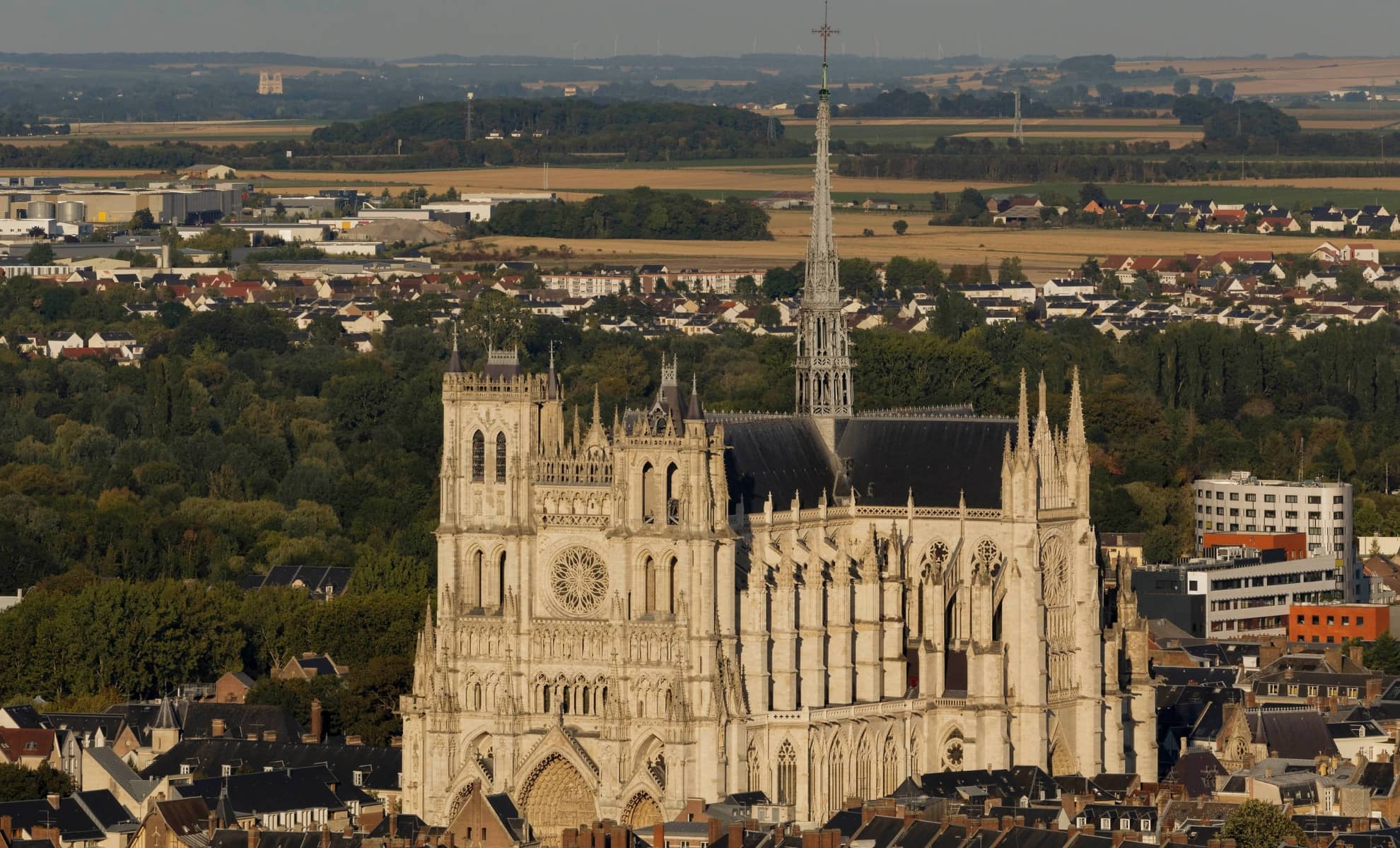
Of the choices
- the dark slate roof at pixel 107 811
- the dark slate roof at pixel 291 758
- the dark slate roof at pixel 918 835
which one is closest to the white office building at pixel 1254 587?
the dark slate roof at pixel 291 758

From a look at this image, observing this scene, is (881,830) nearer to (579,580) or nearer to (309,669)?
(579,580)

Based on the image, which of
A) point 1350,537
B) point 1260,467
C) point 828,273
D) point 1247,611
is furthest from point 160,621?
point 1260,467

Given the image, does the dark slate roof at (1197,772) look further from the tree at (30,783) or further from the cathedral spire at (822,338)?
the tree at (30,783)

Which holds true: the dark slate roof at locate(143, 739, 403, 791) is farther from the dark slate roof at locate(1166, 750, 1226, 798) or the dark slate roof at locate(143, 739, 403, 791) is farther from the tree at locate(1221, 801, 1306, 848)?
the tree at locate(1221, 801, 1306, 848)

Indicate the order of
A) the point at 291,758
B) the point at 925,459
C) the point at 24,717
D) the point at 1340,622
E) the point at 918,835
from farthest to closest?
the point at 1340,622
the point at 24,717
the point at 925,459
the point at 291,758
the point at 918,835

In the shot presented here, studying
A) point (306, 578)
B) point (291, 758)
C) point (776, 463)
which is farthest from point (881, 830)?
point (306, 578)

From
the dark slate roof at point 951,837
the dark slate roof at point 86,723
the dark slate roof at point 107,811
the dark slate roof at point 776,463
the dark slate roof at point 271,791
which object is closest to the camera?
the dark slate roof at point 951,837

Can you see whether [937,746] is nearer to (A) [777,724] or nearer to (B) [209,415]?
(A) [777,724]
